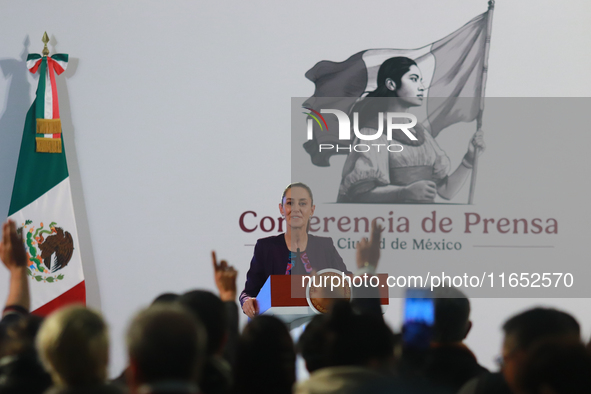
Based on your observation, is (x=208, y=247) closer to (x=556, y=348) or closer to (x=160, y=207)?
(x=160, y=207)

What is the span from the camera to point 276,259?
3.84 metres

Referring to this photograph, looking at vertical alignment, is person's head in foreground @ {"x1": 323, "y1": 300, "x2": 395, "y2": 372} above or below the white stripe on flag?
above

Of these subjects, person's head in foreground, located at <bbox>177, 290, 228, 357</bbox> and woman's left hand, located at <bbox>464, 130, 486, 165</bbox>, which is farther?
woman's left hand, located at <bbox>464, 130, 486, 165</bbox>

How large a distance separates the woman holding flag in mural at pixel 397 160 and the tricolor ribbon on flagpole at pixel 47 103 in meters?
2.14

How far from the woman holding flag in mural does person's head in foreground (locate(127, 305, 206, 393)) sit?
3.17 m

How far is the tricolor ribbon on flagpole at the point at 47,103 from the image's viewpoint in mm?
4148

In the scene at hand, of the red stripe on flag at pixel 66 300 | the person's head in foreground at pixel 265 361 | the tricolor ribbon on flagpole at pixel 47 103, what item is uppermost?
the tricolor ribbon on flagpole at pixel 47 103

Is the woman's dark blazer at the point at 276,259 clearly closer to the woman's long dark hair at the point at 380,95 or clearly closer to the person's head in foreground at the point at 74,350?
the woman's long dark hair at the point at 380,95

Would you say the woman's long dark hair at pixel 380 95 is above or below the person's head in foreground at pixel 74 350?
above

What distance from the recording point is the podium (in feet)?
10.6

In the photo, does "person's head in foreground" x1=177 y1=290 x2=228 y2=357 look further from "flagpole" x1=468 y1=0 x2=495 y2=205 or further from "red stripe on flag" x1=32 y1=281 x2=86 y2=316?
"flagpole" x1=468 y1=0 x2=495 y2=205

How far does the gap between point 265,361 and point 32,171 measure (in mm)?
3213

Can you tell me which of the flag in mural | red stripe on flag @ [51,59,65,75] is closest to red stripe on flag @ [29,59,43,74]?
red stripe on flag @ [51,59,65,75]

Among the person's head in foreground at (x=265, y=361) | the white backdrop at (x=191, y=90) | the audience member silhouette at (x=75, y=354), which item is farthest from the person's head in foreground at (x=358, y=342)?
the white backdrop at (x=191, y=90)
